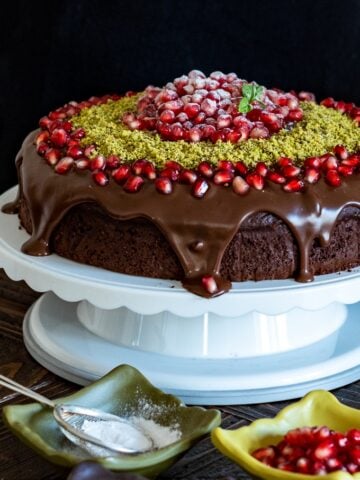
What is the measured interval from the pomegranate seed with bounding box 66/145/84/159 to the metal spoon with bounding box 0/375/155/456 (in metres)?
0.54

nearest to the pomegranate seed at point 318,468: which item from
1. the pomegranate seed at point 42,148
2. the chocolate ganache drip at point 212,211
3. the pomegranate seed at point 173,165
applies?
the chocolate ganache drip at point 212,211

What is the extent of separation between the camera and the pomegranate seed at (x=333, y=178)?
1.93 metres

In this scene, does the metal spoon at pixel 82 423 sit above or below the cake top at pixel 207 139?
below

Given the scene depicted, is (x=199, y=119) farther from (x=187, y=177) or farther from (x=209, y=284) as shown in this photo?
(x=209, y=284)

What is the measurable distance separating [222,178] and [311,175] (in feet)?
0.63

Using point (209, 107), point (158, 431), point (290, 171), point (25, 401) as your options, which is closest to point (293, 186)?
point (290, 171)

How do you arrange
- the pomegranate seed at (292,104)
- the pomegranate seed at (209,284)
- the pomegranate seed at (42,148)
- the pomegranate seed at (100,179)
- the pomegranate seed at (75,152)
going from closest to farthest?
the pomegranate seed at (209,284) < the pomegranate seed at (100,179) < the pomegranate seed at (75,152) < the pomegranate seed at (42,148) < the pomegranate seed at (292,104)

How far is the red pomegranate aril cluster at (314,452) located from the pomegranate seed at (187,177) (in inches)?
22.0

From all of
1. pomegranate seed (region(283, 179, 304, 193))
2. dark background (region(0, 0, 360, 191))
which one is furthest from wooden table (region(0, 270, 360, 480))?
dark background (region(0, 0, 360, 191))


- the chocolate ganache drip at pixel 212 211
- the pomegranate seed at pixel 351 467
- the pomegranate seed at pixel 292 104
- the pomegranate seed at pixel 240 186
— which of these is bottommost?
the pomegranate seed at pixel 351 467

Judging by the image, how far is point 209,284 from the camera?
1843 millimetres

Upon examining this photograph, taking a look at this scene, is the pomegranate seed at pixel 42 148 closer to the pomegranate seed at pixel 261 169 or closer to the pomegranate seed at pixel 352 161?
the pomegranate seed at pixel 261 169

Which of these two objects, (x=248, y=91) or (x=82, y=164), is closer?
(x=82, y=164)

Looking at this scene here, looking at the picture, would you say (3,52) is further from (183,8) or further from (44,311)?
(44,311)
